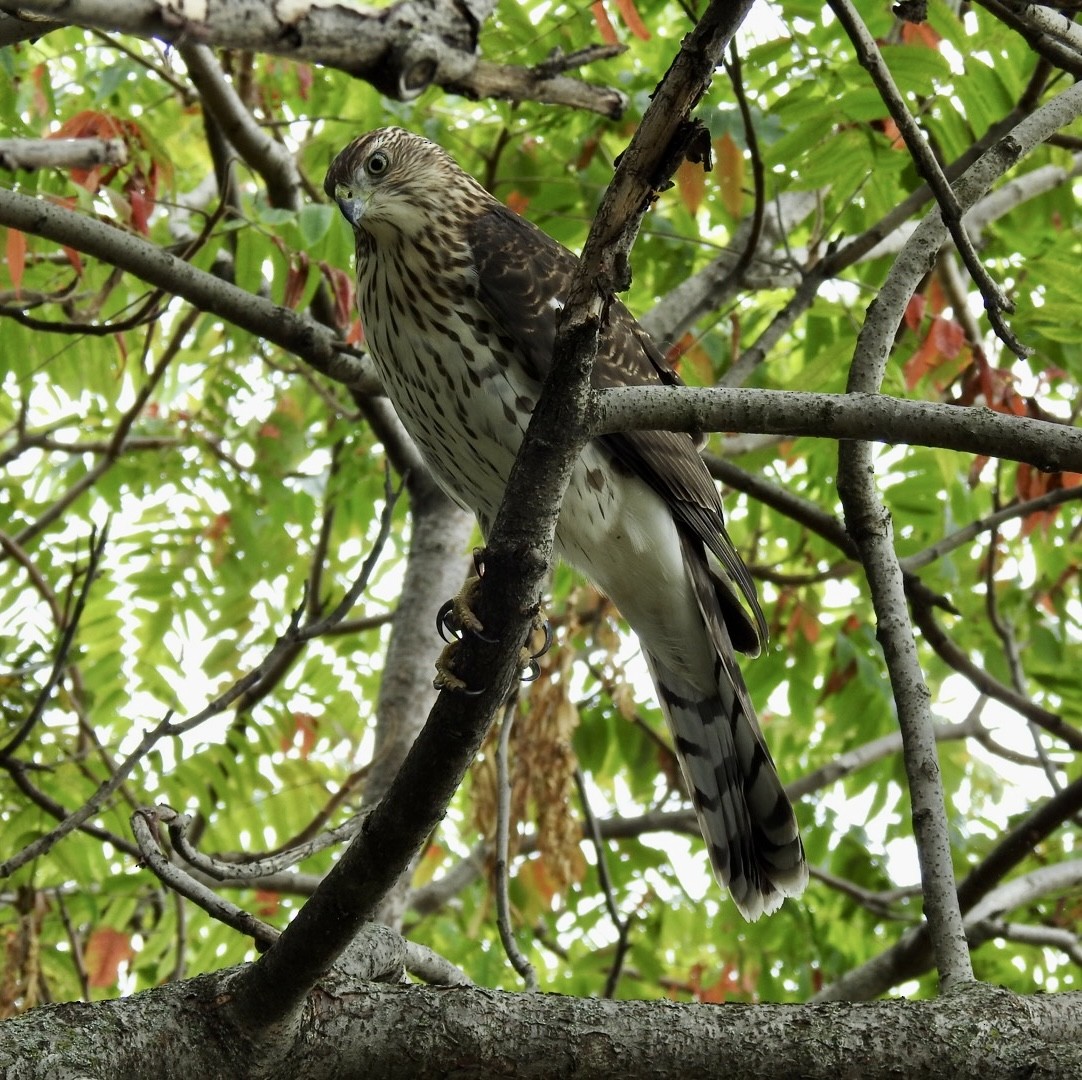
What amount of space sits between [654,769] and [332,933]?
3.79 metres

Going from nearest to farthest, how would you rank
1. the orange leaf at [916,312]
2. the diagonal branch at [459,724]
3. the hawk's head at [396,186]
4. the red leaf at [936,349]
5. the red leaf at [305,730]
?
the diagonal branch at [459,724] → the hawk's head at [396,186] → the red leaf at [936,349] → the orange leaf at [916,312] → the red leaf at [305,730]

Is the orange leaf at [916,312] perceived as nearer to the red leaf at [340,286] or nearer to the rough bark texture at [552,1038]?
the red leaf at [340,286]

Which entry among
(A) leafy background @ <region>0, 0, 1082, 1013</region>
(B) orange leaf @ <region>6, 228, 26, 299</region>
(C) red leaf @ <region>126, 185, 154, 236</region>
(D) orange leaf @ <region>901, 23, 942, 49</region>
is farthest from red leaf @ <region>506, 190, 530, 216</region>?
(B) orange leaf @ <region>6, 228, 26, 299</region>

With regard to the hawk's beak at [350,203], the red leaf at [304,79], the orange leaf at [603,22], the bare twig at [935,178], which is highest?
the red leaf at [304,79]

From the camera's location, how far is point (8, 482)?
622 cm

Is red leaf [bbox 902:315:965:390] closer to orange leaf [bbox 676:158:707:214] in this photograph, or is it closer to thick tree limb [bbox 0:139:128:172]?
orange leaf [bbox 676:158:707:214]

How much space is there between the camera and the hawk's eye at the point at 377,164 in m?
4.09

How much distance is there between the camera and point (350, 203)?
3.92 m

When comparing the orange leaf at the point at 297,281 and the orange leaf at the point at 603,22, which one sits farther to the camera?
the orange leaf at the point at 603,22

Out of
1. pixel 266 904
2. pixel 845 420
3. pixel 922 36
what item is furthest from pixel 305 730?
pixel 845 420

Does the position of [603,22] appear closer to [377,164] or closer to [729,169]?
[729,169]

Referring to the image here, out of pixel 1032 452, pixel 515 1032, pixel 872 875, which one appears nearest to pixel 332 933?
pixel 515 1032

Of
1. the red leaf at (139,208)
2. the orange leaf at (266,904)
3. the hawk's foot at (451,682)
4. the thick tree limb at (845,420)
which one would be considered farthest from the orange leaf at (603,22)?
the orange leaf at (266,904)

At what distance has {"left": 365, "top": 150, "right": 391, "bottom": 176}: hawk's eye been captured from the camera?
409cm
